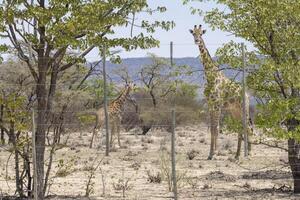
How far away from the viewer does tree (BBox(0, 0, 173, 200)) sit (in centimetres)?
850

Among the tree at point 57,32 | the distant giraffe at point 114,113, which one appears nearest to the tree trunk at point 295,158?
the tree at point 57,32

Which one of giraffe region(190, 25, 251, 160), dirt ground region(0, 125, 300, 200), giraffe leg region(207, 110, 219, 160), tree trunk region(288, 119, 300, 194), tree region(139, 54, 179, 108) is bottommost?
dirt ground region(0, 125, 300, 200)

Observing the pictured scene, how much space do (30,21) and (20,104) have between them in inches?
48.6

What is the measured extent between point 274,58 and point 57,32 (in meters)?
3.43

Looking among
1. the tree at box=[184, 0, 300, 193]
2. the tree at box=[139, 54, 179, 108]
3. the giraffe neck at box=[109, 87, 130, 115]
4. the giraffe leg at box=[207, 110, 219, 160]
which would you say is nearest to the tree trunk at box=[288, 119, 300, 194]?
the tree at box=[184, 0, 300, 193]

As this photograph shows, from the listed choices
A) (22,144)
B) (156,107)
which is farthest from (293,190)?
(156,107)

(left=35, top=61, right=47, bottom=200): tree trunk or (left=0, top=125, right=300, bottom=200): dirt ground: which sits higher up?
(left=35, top=61, right=47, bottom=200): tree trunk

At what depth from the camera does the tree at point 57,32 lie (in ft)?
27.9

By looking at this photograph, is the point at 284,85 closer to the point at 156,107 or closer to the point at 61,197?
the point at 61,197

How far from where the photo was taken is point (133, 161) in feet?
54.1

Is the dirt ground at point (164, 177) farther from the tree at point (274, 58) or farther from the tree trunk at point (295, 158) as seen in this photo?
the tree at point (274, 58)

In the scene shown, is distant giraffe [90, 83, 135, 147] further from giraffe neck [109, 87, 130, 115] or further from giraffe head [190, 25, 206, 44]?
giraffe head [190, 25, 206, 44]

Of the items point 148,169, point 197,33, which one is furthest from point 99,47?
point 197,33

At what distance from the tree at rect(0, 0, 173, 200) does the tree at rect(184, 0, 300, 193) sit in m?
1.47
